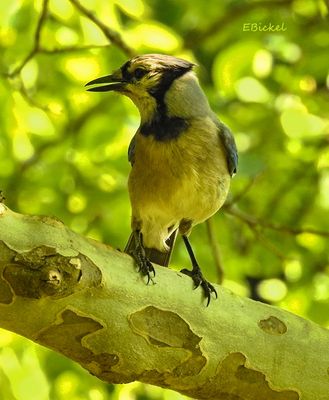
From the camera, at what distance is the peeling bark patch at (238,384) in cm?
225

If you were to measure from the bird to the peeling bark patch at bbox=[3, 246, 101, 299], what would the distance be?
1.21 meters

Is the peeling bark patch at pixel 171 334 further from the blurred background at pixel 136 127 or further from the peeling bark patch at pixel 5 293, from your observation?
the blurred background at pixel 136 127

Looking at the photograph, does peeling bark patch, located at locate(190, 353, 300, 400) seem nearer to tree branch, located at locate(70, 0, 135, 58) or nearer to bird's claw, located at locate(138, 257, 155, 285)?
bird's claw, located at locate(138, 257, 155, 285)

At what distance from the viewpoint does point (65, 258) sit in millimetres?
1971

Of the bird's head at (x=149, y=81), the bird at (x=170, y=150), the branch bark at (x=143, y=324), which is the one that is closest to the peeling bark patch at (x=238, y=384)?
the branch bark at (x=143, y=324)

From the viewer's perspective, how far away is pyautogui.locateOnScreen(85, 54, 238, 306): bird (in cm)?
323

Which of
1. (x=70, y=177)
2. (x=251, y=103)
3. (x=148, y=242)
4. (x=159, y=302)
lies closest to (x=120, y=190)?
(x=70, y=177)

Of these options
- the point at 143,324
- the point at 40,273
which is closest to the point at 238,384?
the point at 143,324

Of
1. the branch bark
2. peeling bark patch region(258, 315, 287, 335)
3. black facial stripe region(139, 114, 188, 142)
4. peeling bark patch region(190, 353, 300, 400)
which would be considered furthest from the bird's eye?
peeling bark patch region(190, 353, 300, 400)

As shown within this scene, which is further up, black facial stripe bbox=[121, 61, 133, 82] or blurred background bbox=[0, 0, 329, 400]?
black facial stripe bbox=[121, 61, 133, 82]

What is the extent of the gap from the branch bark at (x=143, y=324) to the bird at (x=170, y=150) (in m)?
0.88

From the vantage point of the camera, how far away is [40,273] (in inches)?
74.7

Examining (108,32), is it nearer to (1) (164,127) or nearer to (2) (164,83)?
(2) (164,83)

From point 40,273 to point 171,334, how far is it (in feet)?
1.48
